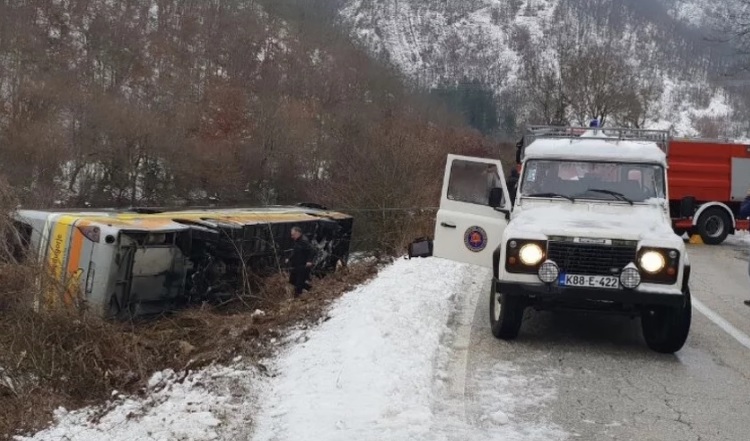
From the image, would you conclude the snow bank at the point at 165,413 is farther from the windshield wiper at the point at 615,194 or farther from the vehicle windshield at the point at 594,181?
the windshield wiper at the point at 615,194

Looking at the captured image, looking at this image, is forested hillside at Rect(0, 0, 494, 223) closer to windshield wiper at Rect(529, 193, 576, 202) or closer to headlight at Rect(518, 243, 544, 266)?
windshield wiper at Rect(529, 193, 576, 202)

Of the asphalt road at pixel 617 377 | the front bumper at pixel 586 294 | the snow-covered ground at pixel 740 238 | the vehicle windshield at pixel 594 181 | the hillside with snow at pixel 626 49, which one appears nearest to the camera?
the asphalt road at pixel 617 377

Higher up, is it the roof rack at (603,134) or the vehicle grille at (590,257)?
the roof rack at (603,134)

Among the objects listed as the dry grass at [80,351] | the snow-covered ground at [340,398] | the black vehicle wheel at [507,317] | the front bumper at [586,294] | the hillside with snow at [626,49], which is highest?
the hillside with snow at [626,49]

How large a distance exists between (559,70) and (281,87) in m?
28.2

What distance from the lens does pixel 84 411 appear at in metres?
6.20

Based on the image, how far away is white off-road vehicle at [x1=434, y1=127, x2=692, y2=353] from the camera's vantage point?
260 inches

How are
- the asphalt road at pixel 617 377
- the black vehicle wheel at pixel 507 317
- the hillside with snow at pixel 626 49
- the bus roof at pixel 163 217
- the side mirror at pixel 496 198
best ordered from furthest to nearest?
the hillside with snow at pixel 626 49 → the bus roof at pixel 163 217 → the side mirror at pixel 496 198 → the black vehicle wheel at pixel 507 317 → the asphalt road at pixel 617 377

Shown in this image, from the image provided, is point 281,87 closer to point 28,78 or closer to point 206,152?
point 206,152

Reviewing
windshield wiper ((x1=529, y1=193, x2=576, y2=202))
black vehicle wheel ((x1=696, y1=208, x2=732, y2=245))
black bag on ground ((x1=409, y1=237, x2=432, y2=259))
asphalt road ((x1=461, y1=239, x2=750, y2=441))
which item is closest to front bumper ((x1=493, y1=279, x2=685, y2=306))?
asphalt road ((x1=461, y1=239, x2=750, y2=441))

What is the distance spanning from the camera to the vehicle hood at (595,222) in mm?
6684

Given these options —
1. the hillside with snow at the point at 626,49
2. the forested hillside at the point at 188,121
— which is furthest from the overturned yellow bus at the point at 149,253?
the hillside with snow at the point at 626,49

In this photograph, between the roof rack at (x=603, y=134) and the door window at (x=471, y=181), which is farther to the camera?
the roof rack at (x=603, y=134)

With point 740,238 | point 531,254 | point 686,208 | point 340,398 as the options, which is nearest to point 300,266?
point 531,254
